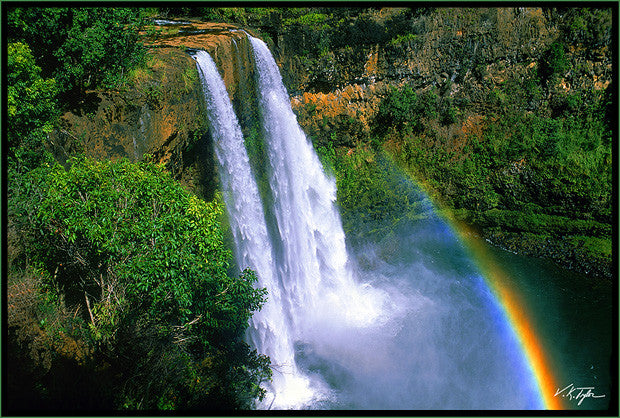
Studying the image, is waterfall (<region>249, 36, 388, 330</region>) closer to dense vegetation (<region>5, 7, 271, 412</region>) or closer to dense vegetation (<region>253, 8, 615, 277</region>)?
dense vegetation (<region>253, 8, 615, 277</region>)

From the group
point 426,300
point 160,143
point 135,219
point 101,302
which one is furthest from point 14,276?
point 426,300


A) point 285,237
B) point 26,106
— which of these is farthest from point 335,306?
point 26,106

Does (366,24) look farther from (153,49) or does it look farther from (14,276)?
(14,276)

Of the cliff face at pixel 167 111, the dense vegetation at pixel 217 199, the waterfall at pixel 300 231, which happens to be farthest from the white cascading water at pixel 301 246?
the cliff face at pixel 167 111

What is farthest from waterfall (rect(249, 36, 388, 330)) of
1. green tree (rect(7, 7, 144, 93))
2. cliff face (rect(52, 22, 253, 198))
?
green tree (rect(7, 7, 144, 93))
